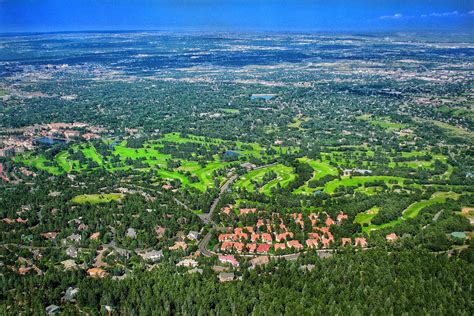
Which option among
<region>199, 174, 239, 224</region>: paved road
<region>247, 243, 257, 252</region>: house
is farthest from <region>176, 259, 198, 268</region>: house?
<region>199, 174, 239, 224</region>: paved road

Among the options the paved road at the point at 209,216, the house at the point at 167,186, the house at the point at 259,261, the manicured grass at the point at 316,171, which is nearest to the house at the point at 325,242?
the house at the point at 259,261

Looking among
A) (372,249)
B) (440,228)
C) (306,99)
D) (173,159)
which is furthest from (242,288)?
(306,99)

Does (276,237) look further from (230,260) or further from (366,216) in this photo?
(366,216)

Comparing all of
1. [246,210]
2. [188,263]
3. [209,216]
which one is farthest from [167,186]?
[188,263]

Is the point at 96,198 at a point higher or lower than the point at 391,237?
higher

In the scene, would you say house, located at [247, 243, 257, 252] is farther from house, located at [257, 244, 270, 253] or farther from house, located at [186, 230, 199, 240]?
house, located at [186, 230, 199, 240]

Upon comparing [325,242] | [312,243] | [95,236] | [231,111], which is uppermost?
[231,111]

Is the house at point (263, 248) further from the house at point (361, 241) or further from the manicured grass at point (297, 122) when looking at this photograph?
the manicured grass at point (297, 122)
